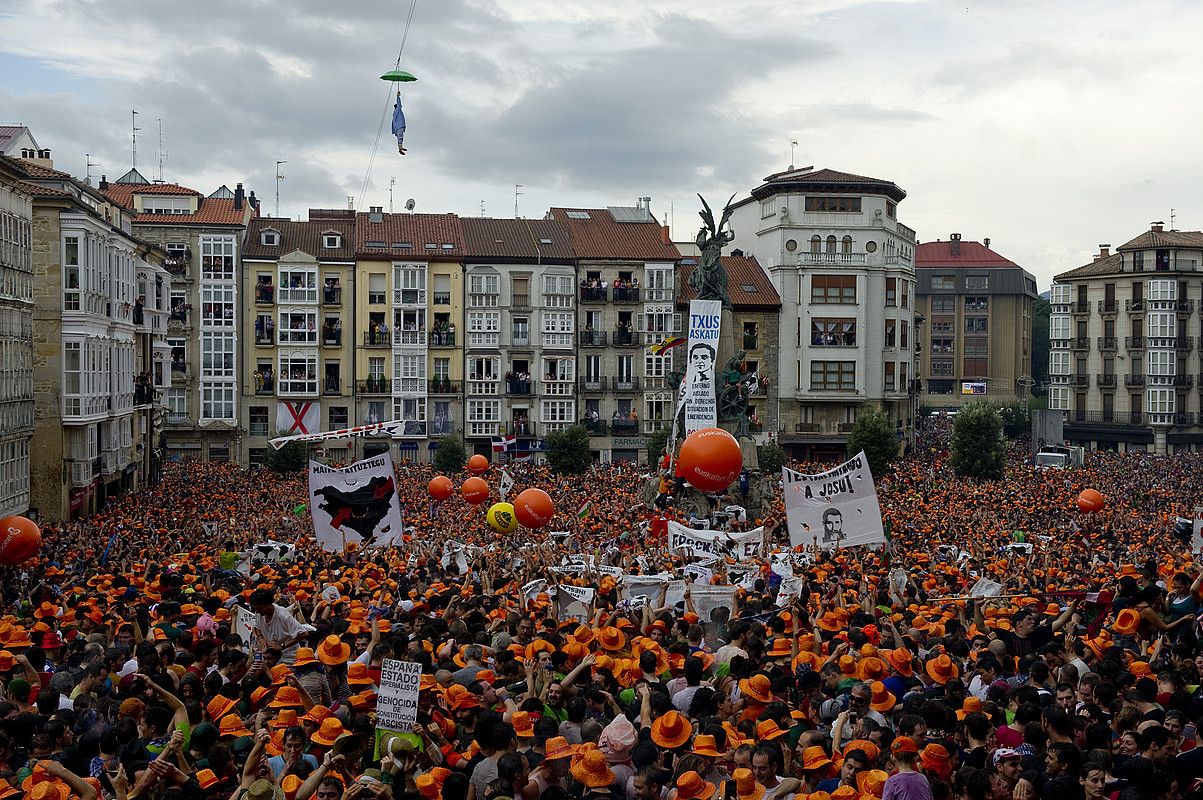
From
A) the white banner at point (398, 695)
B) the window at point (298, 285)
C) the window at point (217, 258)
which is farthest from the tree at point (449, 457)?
the white banner at point (398, 695)

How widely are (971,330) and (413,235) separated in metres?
54.6

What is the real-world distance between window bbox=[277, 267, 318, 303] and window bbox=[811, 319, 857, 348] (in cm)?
2637

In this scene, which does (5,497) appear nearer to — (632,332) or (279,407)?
(279,407)

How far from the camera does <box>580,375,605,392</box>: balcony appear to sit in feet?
229

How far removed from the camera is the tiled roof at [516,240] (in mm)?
69438

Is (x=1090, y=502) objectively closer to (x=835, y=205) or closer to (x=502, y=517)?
(x=502, y=517)

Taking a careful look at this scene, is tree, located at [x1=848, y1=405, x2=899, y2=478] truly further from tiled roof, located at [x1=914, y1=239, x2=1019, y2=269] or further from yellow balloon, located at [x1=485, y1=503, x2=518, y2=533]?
tiled roof, located at [x1=914, y1=239, x2=1019, y2=269]

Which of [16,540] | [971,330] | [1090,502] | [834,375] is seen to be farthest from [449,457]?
[971,330]

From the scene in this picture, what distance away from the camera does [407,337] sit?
68.1 meters

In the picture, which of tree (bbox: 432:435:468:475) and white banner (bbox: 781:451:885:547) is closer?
white banner (bbox: 781:451:885:547)

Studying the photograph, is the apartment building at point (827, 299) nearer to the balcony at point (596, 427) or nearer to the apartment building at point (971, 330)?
the balcony at point (596, 427)

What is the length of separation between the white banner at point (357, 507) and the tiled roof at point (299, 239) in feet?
142

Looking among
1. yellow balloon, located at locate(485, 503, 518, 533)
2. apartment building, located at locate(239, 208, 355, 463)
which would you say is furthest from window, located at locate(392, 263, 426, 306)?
yellow balloon, located at locate(485, 503, 518, 533)

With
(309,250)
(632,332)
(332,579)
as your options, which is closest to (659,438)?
(632,332)
